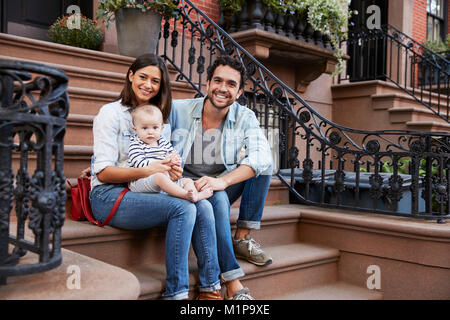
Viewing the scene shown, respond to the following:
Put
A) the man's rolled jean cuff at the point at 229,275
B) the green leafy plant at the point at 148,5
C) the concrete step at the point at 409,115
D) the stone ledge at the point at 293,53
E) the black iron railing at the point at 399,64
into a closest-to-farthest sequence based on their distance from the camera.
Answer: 1. the man's rolled jean cuff at the point at 229,275
2. the green leafy plant at the point at 148,5
3. the stone ledge at the point at 293,53
4. the concrete step at the point at 409,115
5. the black iron railing at the point at 399,64

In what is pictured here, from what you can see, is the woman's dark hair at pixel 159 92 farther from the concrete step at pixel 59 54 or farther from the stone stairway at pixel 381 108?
the stone stairway at pixel 381 108

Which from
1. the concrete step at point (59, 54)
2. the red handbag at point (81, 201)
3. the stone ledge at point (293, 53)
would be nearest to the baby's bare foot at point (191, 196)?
the red handbag at point (81, 201)

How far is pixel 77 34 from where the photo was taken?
5062mm

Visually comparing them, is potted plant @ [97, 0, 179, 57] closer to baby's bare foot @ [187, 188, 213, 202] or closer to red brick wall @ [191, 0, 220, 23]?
red brick wall @ [191, 0, 220, 23]

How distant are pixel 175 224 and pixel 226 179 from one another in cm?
53

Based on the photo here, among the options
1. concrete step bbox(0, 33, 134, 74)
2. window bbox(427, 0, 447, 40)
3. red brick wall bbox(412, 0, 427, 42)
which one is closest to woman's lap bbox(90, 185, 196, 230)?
concrete step bbox(0, 33, 134, 74)

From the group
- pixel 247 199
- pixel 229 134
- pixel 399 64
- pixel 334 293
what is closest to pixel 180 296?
pixel 247 199

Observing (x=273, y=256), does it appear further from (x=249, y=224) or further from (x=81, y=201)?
(x=81, y=201)

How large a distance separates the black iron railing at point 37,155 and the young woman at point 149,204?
2.48 feet

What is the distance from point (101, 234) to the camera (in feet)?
7.85

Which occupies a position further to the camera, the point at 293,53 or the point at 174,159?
the point at 293,53

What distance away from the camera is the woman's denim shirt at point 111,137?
2.40m

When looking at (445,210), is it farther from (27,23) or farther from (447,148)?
(27,23)
